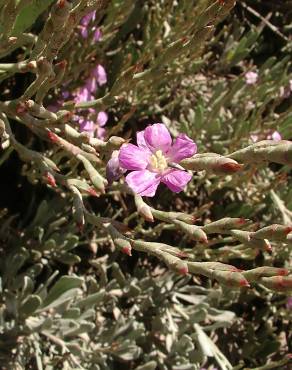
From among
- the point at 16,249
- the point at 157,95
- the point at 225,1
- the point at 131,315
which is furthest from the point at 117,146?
the point at 157,95

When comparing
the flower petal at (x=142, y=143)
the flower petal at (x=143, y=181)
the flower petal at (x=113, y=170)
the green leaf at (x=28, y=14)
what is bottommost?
the flower petal at (x=143, y=181)

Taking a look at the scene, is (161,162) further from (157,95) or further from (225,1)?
(157,95)

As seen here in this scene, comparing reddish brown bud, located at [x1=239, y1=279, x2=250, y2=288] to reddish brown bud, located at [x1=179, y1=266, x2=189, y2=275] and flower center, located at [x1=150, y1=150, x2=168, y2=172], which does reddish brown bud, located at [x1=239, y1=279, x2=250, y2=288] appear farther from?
flower center, located at [x1=150, y1=150, x2=168, y2=172]

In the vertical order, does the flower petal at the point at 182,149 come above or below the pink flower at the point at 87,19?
above

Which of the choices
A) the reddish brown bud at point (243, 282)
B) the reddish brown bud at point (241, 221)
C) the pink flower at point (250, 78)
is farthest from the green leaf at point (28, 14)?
the pink flower at point (250, 78)

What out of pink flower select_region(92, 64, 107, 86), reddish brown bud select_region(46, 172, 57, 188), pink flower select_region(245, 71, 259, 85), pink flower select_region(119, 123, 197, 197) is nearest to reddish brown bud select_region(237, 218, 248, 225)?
pink flower select_region(119, 123, 197, 197)

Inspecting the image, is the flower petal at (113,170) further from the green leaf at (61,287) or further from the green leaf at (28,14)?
the green leaf at (61,287)
